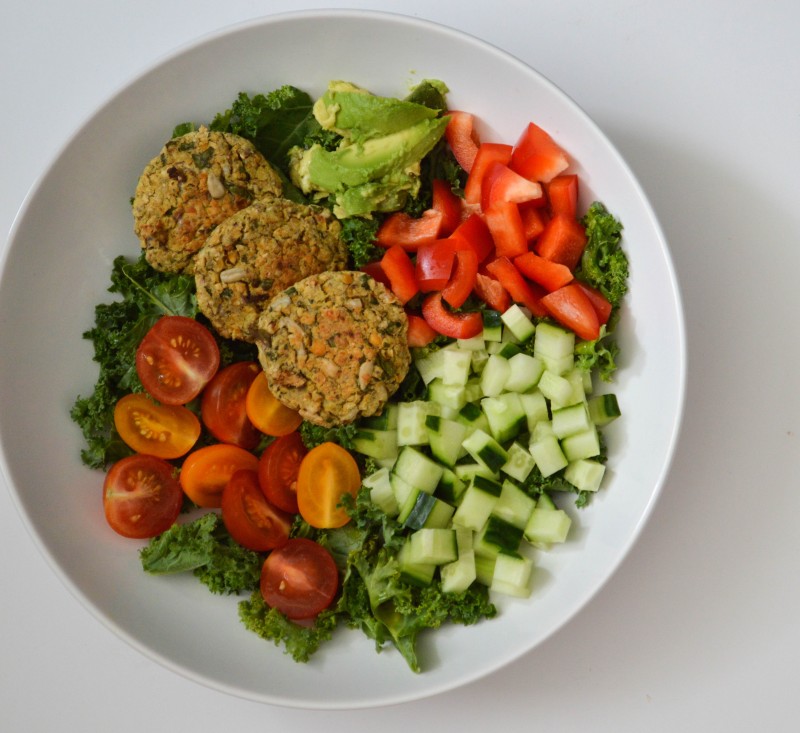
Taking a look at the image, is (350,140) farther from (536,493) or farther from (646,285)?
(536,493)

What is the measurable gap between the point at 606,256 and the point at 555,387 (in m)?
0.57

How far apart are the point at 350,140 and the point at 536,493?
1.68 m

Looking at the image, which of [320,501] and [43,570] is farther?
[43,570]

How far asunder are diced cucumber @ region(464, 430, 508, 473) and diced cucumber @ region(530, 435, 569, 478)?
0.42ft

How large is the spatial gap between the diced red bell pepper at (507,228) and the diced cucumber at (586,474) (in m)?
0.91

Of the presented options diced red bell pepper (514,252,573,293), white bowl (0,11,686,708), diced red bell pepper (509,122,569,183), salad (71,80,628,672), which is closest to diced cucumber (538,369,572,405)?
salad (71,80,628,672)

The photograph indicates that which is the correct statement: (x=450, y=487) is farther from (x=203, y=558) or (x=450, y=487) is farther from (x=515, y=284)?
(x=203, y=558)

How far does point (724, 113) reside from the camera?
11.0 ft

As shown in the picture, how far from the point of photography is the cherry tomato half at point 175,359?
3076mm

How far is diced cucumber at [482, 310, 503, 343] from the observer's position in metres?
3.09

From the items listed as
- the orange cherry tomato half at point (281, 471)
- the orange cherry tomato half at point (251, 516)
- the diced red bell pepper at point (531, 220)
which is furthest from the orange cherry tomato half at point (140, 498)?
the diced red bell pepper at point (531, 220)

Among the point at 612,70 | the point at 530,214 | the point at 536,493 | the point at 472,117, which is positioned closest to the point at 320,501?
the point at 536,493

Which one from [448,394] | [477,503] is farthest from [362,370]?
[477,503]

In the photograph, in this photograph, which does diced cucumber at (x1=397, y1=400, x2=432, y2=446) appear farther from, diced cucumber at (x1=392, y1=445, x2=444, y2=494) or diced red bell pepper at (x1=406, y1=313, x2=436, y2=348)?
diced red bell pepper at (x1=406, y1=313, x2=436, y2=348)
